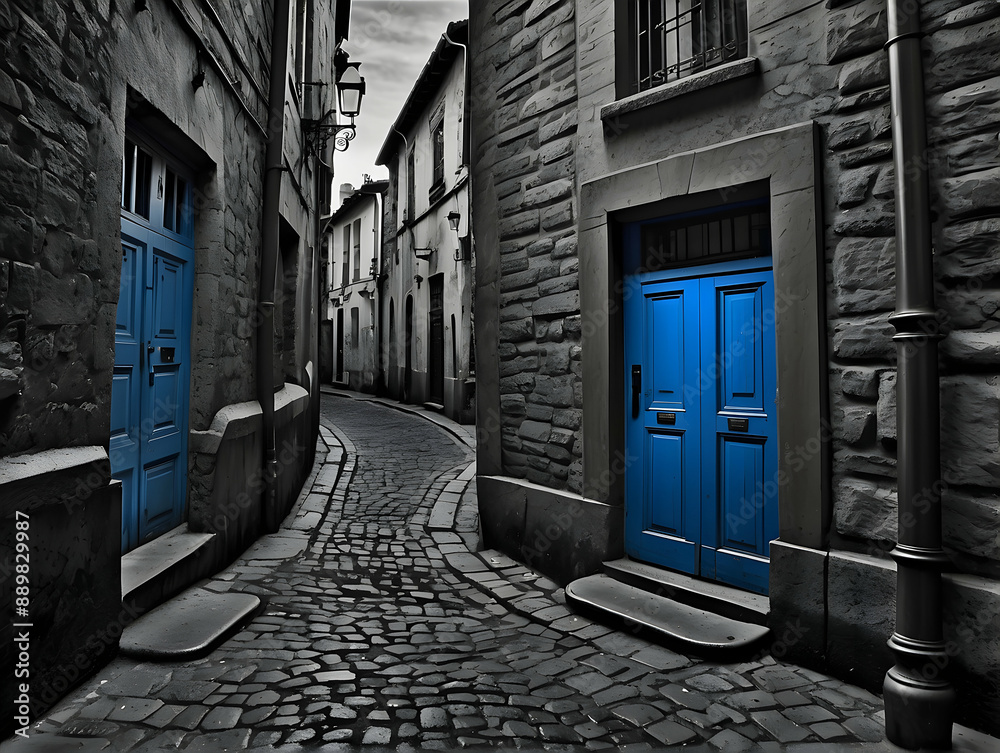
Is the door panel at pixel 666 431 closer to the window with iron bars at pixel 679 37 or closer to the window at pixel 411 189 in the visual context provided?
the window with iron bars at pixel 679 37

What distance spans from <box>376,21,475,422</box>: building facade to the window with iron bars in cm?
792

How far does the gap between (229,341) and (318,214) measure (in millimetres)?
4563

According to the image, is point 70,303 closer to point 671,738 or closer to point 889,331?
point 671,738

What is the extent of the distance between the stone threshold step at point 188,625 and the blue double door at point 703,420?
233 centimetres

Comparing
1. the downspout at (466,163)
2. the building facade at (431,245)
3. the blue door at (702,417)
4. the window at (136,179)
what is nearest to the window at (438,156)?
the building facade at (431,245)

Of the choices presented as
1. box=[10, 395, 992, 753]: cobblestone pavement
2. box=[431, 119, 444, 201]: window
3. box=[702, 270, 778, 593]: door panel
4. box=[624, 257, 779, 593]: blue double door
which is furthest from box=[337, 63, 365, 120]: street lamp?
box=[431, 119, 444, 201]: window

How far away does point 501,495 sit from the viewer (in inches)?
201

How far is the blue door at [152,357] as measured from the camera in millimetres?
3740

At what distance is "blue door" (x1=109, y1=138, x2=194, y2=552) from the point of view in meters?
3.74

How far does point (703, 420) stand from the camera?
3.94m

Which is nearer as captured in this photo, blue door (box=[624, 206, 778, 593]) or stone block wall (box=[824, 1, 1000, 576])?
stone block wall (box=[824, 1, 1000, 576])

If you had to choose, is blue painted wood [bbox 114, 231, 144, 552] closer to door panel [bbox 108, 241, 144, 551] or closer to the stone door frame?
door panel [bbox 108, 241, 144, 551]

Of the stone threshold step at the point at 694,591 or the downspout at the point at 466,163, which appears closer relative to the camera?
the stone threshold step at the point at 694,591

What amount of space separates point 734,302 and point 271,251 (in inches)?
145
